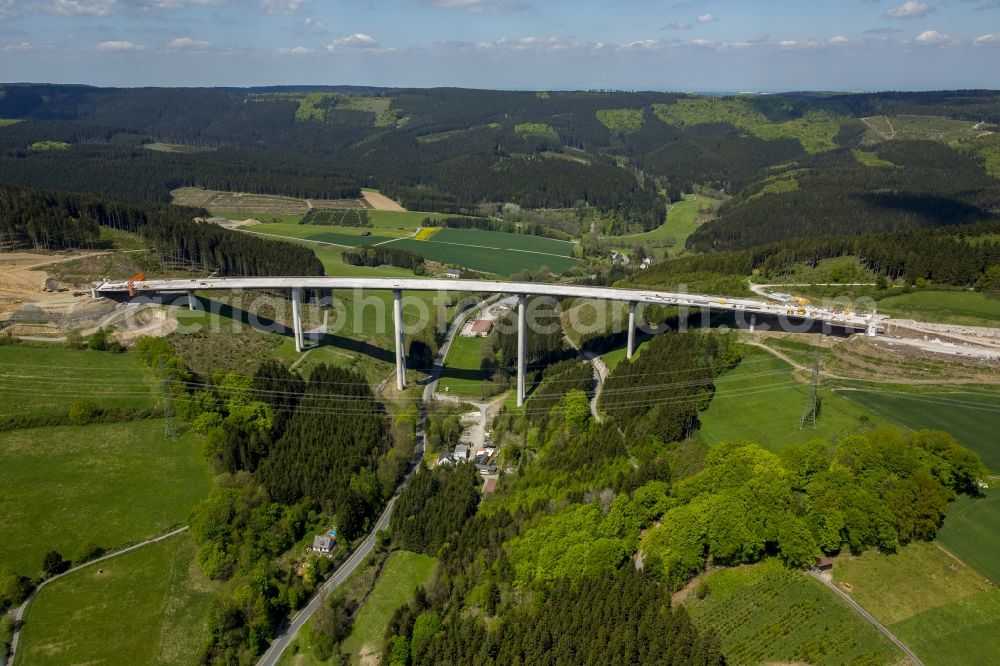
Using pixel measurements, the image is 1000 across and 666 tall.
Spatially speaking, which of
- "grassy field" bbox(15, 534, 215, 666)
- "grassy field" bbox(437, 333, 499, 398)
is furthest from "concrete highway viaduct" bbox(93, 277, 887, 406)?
"grassy field" bbox(15, 534, 215, 666)

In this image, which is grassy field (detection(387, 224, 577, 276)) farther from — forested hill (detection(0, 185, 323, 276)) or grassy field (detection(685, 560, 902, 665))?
grassy field (detection(685, 560, 902, 665))

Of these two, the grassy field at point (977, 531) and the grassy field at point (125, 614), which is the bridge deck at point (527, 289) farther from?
the grassy field at point (125, 614)

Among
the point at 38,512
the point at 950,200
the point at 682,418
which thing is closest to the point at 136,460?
the point at 38,512

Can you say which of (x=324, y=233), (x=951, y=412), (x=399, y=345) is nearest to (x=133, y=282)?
(x=399, y=345)

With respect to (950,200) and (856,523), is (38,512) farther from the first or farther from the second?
(950,200)

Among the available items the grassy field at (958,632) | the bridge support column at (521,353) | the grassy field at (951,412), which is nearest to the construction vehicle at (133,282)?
the bridge support column at (521,353)

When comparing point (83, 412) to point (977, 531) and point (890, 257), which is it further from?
point (890, 257)
